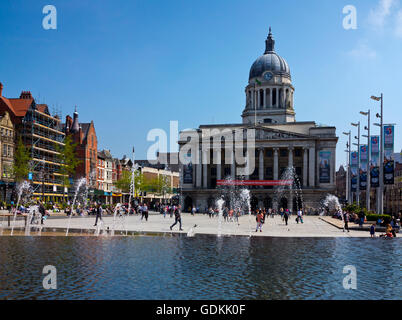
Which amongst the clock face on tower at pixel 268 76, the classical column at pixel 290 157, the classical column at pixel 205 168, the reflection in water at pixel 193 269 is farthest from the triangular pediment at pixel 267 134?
the reflection in water at pixel 193 269

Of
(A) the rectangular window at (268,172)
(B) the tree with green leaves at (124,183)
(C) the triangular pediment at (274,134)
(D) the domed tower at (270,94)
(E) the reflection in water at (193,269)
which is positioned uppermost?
(D) the domed tower at (270,94)

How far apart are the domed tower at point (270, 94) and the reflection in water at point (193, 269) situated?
323ft

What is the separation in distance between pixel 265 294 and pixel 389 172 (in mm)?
37159

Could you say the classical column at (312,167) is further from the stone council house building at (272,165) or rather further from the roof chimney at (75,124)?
the roof chimney at (75,124)

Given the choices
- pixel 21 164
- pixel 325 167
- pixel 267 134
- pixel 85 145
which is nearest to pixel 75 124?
pixel 85 145

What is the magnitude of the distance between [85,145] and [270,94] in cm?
5083

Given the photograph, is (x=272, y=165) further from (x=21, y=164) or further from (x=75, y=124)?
(x=21, y=164)

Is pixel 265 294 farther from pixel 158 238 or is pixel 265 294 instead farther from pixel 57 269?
pixel 158 238

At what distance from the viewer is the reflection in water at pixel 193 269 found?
41.2 feet

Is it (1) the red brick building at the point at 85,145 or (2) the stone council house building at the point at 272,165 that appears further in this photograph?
(1) the red brick building at the point at 85,145

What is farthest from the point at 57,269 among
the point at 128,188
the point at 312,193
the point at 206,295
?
the point at 128,188

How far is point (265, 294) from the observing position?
12445mm

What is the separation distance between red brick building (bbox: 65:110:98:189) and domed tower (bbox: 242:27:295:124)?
41.7 m

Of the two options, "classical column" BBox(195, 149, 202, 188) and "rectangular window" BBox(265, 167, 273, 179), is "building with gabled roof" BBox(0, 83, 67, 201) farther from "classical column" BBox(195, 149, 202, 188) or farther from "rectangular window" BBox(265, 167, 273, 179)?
"rectangular window" BBox(265, 167, 273, 179)
